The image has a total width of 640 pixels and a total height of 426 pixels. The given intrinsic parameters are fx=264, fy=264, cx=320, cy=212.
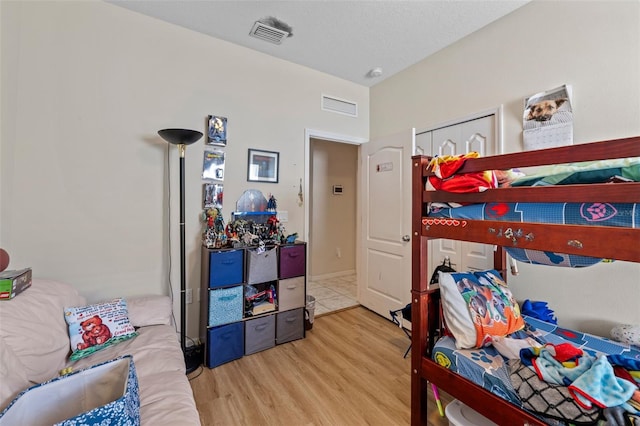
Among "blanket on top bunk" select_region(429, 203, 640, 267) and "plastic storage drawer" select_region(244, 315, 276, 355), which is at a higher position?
"blanket on top bunk" select_region(429, 203, 640, 267)

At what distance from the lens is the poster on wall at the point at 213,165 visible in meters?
2.41

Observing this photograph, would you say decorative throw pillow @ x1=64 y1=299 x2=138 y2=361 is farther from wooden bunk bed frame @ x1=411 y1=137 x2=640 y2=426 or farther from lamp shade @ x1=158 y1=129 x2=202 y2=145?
wooden bunk bed frame @ x1=411 y1=137 x2=640 y2=426

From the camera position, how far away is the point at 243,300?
90.4 inches

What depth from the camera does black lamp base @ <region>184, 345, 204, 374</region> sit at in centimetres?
206

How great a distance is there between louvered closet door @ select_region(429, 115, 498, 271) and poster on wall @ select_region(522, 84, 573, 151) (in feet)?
0.84

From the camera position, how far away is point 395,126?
10.2 feet

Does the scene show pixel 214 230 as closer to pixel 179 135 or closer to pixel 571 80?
pixel 179 135

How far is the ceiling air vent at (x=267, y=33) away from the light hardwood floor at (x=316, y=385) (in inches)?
110

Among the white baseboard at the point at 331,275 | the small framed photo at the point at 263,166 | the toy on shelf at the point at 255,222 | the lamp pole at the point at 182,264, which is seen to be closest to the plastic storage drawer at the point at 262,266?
the toy on shelf at the point at 255,222

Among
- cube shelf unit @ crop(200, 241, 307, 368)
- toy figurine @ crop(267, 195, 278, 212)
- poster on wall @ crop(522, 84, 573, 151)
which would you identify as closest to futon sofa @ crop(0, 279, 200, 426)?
cube shelf unit @ crop(200, 241, 307, 368)

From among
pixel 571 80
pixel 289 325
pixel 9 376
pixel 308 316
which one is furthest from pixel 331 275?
pixel 9 376

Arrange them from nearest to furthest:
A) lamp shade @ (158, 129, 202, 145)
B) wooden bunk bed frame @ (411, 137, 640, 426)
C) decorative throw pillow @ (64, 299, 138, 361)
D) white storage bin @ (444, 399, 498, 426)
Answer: wooden bunk bed frame @ (411, 137, 640, 426), white storage bin @ (444, 399, 498, 426), decorative throw pillow @ (64, 299, 138, 361), lamp shade @ (158, 129, 202, 145)

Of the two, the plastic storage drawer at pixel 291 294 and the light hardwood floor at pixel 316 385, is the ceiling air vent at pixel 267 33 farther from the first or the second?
A: the light hardwood floor at pixel 316 385

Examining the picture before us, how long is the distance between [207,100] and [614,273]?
10.8ft
